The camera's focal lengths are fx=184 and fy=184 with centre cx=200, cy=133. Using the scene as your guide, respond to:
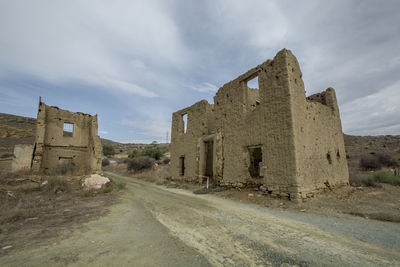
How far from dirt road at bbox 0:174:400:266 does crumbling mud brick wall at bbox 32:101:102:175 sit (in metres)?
9.33

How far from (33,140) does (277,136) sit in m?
28.4

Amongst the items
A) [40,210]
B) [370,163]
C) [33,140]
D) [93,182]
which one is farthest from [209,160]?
[33,140]

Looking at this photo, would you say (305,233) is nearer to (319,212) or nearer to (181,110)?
(319,212)

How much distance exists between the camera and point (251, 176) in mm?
9227

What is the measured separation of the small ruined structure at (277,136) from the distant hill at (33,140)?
1535 cm

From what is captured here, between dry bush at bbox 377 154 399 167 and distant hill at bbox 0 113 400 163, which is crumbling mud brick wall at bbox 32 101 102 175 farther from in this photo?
dry bush at bbox 377 154 399 167

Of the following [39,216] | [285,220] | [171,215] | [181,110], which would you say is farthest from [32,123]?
[285,220]

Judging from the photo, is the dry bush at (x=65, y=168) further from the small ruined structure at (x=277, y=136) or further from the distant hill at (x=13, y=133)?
the distant hill at (x=13, y=133)

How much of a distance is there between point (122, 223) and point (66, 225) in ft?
3.77

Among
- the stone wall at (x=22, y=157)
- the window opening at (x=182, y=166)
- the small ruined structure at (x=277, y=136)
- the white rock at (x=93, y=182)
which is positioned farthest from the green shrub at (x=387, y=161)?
the stone wall at (x=22, y=157)

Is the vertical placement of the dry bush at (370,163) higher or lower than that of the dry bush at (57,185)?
higher

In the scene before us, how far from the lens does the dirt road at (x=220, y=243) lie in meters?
2.62

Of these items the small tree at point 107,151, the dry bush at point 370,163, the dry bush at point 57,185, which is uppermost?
the small tree at point 107,151

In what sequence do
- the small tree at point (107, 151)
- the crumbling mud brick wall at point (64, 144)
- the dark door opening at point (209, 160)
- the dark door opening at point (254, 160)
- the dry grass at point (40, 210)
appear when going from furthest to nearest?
the small tree at point (107, 151) < the dark door opening at point (209, 160) < the crumbling mud brick wall at point (64, 144) < the dark door opening at point (254, 160) < the dry grass at point (40, 210)
